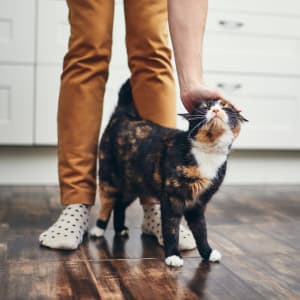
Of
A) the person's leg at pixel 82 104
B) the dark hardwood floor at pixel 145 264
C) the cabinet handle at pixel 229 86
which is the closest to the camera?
the dark hardwood floor at pixel 145 264

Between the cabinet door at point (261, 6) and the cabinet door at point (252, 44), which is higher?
the cabinet door at point (261, 6)

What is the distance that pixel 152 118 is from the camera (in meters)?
1.57

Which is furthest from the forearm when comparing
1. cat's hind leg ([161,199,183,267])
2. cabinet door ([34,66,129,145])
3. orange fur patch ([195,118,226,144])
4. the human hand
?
cabinet door ([34,66,129,145])

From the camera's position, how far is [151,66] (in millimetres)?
1567

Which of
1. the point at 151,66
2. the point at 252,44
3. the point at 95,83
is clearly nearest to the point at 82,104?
the point at 95,83

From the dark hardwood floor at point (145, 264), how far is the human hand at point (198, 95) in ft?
1.12

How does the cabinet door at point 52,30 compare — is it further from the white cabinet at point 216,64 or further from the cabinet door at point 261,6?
the cabinet door at point 261,6

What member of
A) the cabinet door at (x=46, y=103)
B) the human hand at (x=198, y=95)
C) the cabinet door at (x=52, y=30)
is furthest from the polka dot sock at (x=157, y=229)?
the cabinet door at (x=52, y=30)

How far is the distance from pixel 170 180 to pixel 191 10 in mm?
363

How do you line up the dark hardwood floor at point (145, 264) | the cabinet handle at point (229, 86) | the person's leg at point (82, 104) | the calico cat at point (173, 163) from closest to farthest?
the dark hardwood floor at point (145, 264), the calico cat at point (173, 163), the person's leg at point (82, 104), the cabinet handle at point (229, 86)

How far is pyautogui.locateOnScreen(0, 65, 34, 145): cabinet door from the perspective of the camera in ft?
7.59

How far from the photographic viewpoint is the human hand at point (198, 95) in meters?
1.26

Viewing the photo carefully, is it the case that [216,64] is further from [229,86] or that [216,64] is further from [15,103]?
[15,103]

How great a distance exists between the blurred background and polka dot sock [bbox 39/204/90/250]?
0.87 m
